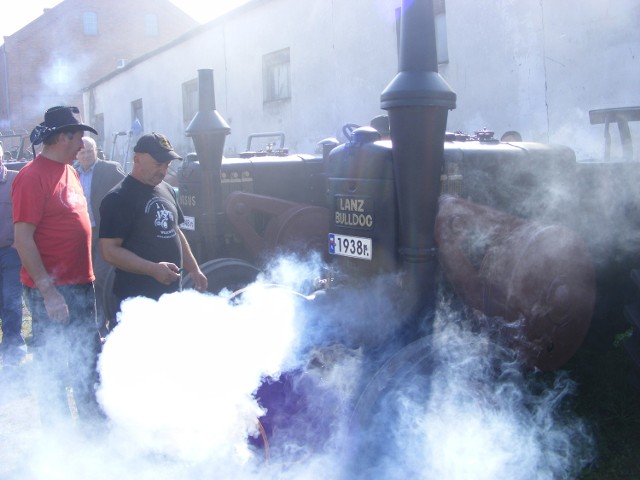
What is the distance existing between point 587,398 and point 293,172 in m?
3.43

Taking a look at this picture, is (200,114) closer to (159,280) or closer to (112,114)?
Answer: (159,280)

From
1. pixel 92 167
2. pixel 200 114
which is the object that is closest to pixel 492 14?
pixel 200 114

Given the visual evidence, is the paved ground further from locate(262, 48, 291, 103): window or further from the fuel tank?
locate(262, 48, 291, 103): window

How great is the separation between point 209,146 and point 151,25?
3431cm

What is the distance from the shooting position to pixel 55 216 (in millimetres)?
3588

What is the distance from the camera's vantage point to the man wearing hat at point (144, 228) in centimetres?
354

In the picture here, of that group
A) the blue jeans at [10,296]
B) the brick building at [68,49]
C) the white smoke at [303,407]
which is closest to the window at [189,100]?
the blue jeans at [10,296]

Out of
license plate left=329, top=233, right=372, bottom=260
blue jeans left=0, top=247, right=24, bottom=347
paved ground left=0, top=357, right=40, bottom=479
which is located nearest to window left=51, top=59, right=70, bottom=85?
blue jeans left=0, top=247, right=24, bottom=347

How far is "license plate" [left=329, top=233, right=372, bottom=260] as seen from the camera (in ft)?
10.5

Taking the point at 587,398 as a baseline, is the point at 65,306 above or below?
above

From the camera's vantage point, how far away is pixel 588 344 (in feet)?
12.2

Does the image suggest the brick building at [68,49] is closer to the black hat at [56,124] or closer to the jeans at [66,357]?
the black hat at [56,124]

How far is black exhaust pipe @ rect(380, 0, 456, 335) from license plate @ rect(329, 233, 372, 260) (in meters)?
0.27

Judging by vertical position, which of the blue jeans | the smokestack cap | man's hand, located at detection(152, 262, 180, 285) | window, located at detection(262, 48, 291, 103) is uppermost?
window, located at detection(262, 48, 291, 103)
